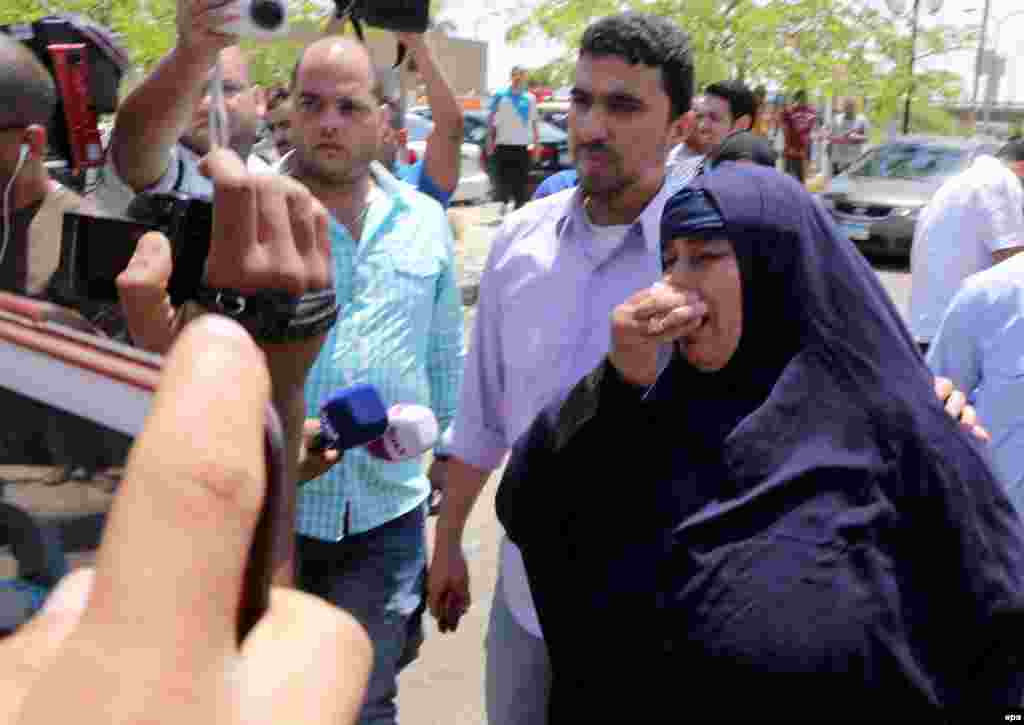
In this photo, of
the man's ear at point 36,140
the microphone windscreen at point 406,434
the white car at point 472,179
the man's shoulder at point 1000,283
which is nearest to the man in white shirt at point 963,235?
the man's shoulder at point 1000,283

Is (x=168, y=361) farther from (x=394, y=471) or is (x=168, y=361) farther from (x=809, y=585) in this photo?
(x=394, y=471)

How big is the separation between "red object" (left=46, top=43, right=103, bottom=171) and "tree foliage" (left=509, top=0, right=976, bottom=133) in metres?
13.7

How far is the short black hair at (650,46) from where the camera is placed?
291 centimetres

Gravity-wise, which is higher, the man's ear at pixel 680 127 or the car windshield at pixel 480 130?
the man's ear at pixel 680 127

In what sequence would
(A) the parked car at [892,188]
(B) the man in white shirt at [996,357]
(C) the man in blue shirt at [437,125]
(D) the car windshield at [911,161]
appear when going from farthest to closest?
(D) the car windshield at [911,161], (A) the parked car at [892,188], (C) the man in blue shirt at [437,125], (B) the man in white shirt at [996,357]

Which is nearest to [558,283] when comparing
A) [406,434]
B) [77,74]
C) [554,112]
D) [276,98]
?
[406,434]

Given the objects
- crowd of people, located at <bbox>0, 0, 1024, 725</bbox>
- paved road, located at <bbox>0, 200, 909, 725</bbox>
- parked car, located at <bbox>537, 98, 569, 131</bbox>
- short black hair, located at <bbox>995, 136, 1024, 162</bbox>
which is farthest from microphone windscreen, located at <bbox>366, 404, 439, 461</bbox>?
parked car, located at <bbox>537, 98, 569, 131</bbox>

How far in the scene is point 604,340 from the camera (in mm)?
2707

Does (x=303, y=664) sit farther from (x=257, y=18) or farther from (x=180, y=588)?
(x=257, y=18)

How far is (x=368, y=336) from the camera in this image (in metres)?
3.00

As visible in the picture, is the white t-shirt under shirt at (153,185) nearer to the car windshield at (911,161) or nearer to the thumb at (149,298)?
the thumb at (149,298)

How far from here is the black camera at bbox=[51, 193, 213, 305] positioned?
141 cm

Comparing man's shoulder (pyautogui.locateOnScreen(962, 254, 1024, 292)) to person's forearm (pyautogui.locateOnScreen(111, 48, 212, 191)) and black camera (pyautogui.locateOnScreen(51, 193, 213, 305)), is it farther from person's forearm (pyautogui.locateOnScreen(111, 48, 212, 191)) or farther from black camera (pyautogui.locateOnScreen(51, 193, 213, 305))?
black camera (pyautogui.locateOnScreen(51, 193, 213, 305))

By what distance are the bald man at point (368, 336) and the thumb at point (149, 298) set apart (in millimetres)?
1592
